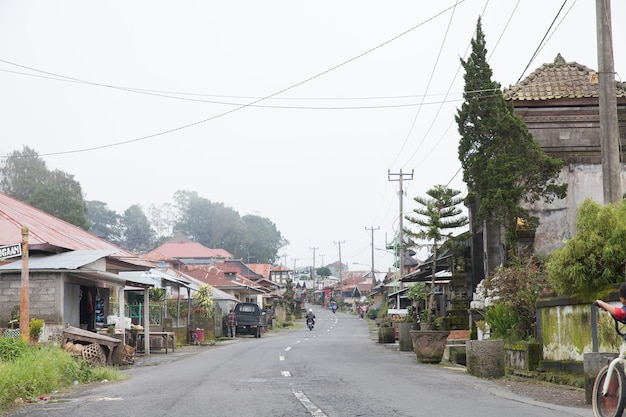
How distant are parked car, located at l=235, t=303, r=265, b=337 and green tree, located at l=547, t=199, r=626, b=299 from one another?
3750 cm

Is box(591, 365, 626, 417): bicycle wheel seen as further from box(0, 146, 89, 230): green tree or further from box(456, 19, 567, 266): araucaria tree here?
box(0, 146, 89, 230): green tree

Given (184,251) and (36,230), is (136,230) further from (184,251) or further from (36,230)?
(36,230)

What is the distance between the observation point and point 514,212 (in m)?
20.5

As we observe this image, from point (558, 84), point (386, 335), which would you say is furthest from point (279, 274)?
point (558, 84)

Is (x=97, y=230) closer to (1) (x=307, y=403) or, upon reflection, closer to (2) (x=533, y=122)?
(2) (x=533, y=122)

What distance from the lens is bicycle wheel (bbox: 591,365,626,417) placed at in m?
7.59

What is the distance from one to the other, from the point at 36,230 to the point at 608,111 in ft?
58.9

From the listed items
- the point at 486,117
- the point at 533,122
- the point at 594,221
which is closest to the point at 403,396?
the point at 594,221

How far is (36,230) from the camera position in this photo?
23.6 meters

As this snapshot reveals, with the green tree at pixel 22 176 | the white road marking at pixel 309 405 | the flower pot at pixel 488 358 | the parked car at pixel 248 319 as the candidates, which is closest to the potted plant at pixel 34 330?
the white road marking at pixel 309 405

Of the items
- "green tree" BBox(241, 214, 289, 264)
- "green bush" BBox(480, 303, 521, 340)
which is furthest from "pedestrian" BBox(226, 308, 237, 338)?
"green tree" BBox(241, 214, 289, 264)

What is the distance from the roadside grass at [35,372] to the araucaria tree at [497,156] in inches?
445

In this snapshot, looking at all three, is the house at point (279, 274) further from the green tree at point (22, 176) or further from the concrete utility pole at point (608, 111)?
the concrete utility pole at point (608, 111)

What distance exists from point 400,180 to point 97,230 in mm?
95952
